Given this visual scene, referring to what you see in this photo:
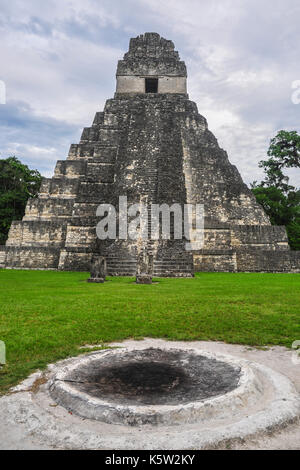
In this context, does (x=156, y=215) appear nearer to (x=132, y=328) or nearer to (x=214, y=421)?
(x=132, y=328)

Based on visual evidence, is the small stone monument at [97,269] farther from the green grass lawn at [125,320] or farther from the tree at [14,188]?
the tree at [14,188]

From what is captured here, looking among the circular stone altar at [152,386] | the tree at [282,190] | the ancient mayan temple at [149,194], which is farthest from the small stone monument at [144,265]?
the tree at [282,190]

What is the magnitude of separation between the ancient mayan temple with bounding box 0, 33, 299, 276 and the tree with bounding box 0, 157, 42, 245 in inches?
334

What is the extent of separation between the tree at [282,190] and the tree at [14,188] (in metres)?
19.8

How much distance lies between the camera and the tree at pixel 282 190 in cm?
2650

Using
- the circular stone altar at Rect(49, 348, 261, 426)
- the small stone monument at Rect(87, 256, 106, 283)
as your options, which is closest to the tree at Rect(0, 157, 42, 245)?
the small stone monument at Rect(87, 256, 106, 283)

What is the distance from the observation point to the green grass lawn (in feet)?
12.6

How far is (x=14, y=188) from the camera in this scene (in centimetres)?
2905

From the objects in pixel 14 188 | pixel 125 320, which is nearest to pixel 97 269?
pixel 125 320

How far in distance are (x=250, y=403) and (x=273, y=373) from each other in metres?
0.73

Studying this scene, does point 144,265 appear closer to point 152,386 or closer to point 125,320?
point 125,320

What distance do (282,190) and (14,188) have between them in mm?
23424

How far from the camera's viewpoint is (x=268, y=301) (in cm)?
693
